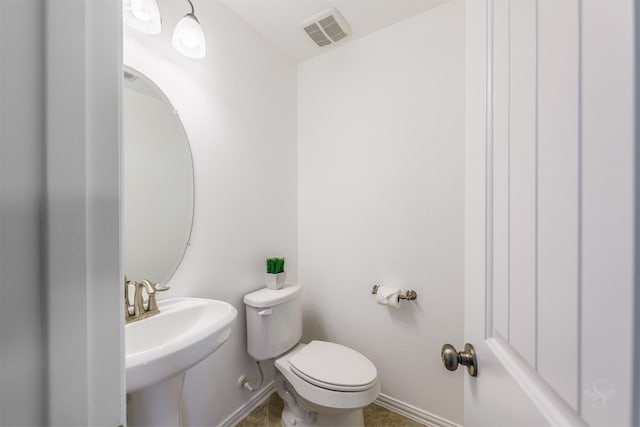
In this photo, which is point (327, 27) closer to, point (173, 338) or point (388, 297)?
point (388, 297)

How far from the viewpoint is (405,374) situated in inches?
59.1

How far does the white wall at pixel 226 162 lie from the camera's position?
3.84 feet

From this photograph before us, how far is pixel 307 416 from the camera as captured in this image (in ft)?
4.24

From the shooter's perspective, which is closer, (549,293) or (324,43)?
(549,293)

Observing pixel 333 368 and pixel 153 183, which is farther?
pixel 333 368

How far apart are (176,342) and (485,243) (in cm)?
87

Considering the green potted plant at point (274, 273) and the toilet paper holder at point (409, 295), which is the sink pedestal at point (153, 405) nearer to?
the green potted plant at point (274, 273)

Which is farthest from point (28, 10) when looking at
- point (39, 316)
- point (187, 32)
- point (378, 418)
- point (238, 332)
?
point (378, 418)

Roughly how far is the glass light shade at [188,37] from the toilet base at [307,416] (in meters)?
1.64

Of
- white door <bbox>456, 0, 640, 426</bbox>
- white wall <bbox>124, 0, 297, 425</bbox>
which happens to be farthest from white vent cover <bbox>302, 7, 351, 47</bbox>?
white door <bbox>456, 0, 640, 426</bbox>

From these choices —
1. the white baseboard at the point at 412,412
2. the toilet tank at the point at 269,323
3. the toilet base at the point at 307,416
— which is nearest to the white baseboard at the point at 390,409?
the white baseboard at the point at 412,412

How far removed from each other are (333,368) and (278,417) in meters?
0.54

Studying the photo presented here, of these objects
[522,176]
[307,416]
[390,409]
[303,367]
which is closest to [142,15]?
[522,176]

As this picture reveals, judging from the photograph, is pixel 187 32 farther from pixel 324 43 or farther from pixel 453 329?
pixel 453 329
